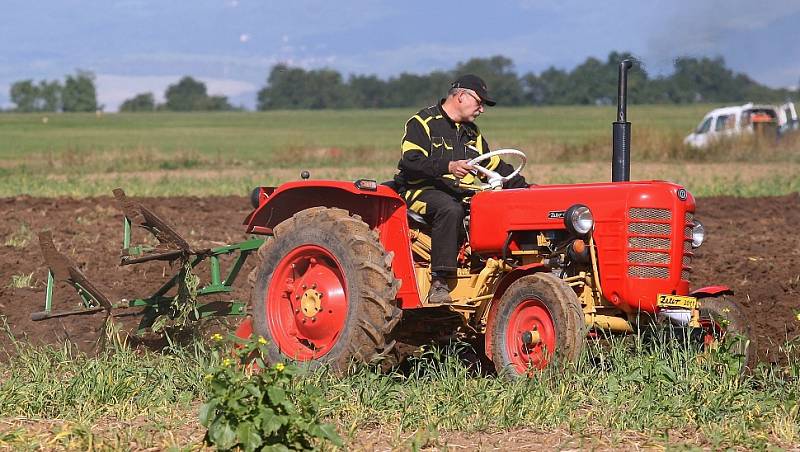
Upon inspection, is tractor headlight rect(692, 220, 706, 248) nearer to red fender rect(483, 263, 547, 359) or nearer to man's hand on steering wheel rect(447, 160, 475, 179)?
red fender rect(483, 263, 547, 359)

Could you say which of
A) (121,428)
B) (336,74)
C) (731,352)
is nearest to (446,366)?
(731,352)

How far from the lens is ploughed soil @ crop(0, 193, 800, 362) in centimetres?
793

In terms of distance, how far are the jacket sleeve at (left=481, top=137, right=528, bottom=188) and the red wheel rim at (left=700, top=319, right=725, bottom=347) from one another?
1300mm

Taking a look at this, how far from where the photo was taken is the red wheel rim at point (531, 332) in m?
5.75

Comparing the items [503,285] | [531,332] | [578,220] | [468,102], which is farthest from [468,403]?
[468,102]

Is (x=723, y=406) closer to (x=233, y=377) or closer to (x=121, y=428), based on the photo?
(x=233, y=377)

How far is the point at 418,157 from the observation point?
6.33 metres

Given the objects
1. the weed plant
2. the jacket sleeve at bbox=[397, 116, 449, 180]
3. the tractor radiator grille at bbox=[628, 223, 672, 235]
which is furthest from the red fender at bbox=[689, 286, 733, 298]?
the weed plant

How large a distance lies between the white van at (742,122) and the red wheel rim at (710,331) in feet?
68.8

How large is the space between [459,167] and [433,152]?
0.34 m

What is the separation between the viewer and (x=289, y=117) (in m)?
65.8

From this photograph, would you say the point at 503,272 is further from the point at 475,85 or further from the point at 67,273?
the point at 67,273

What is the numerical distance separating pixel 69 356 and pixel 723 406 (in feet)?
12.3

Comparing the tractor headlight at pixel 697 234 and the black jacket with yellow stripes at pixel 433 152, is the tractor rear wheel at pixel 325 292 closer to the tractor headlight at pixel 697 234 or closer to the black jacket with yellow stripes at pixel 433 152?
the black jacket with yellow stripes at pixel 433 152
